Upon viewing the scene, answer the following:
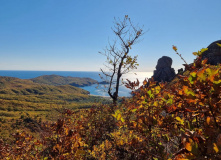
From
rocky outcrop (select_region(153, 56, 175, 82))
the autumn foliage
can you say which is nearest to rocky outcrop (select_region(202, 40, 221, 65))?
the autumn foliage

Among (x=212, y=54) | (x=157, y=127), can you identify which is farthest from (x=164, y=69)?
(x=157, y=127)

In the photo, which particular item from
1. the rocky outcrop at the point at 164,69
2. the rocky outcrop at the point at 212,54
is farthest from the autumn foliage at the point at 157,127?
the rocky outcrop at the point at 164,69

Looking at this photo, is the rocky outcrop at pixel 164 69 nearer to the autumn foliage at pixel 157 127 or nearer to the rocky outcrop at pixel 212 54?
the rocky outcrop at pixel 212 54

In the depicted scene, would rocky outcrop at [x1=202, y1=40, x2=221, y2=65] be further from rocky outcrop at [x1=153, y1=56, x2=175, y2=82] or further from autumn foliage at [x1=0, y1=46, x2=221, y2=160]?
rocky outcrop at [x1=153, y1=56, x2=175, y2=82]

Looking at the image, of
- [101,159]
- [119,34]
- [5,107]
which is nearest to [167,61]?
[119,34]

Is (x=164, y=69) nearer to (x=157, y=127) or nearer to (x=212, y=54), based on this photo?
(x=212, y=54)

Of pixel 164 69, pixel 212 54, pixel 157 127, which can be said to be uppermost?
pixel 164 69

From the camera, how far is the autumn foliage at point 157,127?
1146mm

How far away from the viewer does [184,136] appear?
3.52ft

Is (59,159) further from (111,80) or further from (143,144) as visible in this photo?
(111,80)

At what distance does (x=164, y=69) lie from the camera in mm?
74438

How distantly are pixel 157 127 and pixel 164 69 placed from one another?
251ft

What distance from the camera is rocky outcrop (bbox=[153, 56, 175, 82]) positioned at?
7200 centimetres

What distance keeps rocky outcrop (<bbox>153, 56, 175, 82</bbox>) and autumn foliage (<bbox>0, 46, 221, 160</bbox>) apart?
228ft
